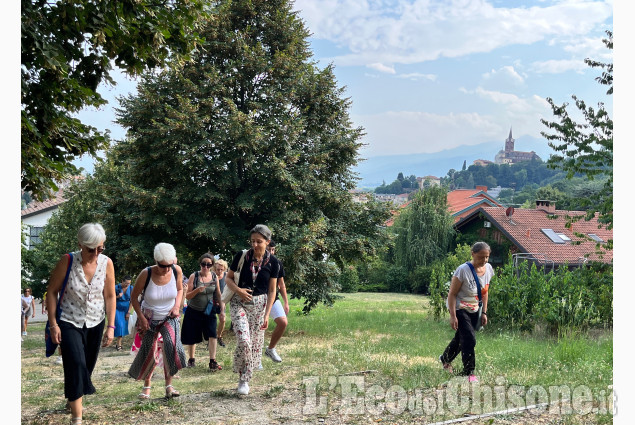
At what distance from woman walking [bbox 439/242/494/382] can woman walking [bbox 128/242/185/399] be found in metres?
3.48

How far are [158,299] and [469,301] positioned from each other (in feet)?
12.8

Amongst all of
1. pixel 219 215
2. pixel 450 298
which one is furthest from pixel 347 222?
pixel 450 298

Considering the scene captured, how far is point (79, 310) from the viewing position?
582 centimetres

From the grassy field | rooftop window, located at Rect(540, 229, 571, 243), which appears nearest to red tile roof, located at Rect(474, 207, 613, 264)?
rooftop window, located at Rect(540, 229, 571, 243)

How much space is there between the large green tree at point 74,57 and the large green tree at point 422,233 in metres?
43.0

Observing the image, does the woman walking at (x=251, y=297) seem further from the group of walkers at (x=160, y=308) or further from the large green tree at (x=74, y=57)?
the large green tree at (x=74, y=57)

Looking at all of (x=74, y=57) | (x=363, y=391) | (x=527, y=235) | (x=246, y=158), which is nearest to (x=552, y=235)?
(x=527, y=235)

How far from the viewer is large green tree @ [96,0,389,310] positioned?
1650 cm

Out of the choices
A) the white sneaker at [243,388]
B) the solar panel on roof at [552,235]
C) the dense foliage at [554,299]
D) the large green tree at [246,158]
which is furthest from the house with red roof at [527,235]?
the white sneaker at [243,388]

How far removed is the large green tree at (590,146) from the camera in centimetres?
1382

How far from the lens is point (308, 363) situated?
962 centimetres

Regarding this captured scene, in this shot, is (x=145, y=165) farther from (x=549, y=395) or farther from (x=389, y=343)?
(x=549, y=395)
